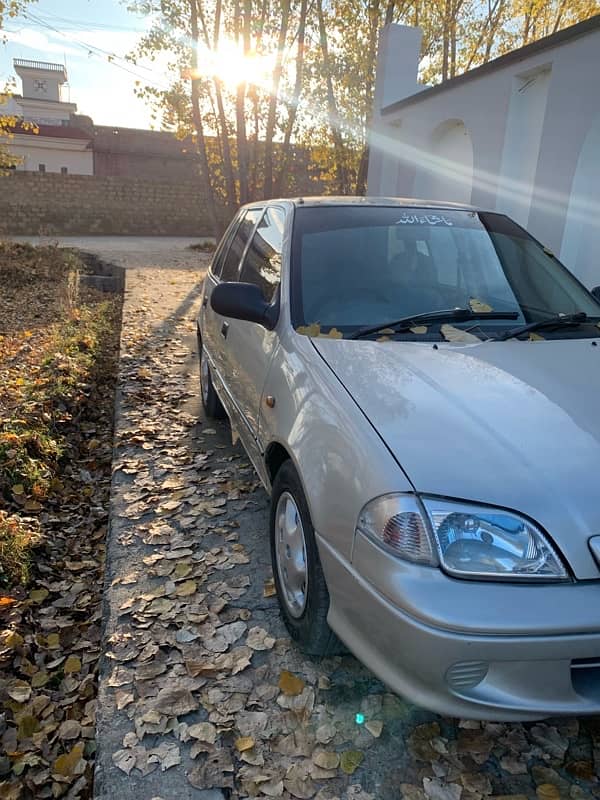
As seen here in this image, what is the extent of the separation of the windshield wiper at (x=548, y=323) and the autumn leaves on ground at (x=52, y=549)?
2.33 m

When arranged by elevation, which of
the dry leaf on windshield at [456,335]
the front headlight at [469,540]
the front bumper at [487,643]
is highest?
the dry leaf on windshield at [456,335]

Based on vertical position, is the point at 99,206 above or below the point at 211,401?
above

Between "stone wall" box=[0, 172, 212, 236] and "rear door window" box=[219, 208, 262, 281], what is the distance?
2125 cm

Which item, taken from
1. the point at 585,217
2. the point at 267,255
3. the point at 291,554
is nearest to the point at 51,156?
the point at 585,217

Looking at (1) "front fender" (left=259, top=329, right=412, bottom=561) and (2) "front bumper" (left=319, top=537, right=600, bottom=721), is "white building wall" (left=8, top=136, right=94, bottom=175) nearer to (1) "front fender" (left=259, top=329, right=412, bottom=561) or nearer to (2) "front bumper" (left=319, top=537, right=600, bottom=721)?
(1) "front fender" (left=259, top=329, right=412, bottom=561)

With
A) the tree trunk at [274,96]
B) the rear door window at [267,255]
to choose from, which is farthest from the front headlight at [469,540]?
the tree trunk at [274,96]

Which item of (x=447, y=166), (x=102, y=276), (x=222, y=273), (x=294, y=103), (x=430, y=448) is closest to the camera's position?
(x=430, y=448)

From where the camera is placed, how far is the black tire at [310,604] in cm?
220

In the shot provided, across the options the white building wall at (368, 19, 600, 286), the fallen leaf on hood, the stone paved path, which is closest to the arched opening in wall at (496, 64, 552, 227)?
the white building wall at (368, 19, 600, 286)

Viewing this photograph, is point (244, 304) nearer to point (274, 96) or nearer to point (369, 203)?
point (369, 203)

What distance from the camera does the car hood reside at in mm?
1734

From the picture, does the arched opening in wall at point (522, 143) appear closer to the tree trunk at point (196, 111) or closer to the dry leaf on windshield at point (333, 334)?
the dry leaf on windshield at point (333, 334)

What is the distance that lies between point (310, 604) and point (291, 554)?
0.91ft

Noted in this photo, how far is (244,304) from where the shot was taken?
293cm
